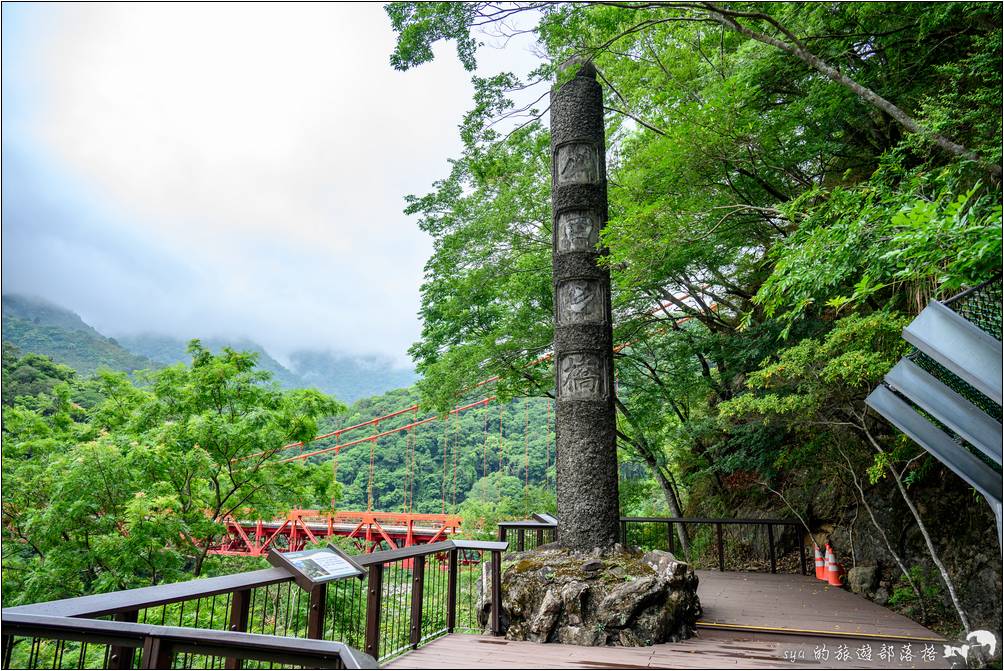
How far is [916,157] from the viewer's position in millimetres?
5566

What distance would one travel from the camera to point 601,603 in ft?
15.3

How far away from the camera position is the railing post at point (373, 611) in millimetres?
3457

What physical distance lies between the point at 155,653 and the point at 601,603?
3.59 metres

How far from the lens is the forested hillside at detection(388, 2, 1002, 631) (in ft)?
13.8

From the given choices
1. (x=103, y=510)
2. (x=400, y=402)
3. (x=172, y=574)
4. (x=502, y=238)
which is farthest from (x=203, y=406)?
(x=400, y=402)

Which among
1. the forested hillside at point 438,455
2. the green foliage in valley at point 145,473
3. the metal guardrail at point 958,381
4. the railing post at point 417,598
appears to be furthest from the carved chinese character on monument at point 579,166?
the forested hillside at point 438,455

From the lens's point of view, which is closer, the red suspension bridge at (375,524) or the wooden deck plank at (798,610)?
the wooden deck plank at (798,610)

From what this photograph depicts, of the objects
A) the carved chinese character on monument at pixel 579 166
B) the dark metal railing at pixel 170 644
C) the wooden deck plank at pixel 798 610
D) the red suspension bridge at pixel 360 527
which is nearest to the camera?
the dark metal railing at pixel 170 644

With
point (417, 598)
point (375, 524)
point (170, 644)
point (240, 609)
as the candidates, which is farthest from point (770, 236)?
point (375, 524)

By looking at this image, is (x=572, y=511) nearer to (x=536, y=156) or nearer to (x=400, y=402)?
(x=536, y=156)

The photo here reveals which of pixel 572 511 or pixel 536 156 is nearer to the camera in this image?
pixel 572 511

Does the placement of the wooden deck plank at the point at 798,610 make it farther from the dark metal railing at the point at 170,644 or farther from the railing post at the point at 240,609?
the dark metal railing at the point at 170,644

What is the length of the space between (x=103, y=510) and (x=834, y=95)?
9.42m

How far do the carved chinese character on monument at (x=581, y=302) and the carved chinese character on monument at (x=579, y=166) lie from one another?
1.17 m
